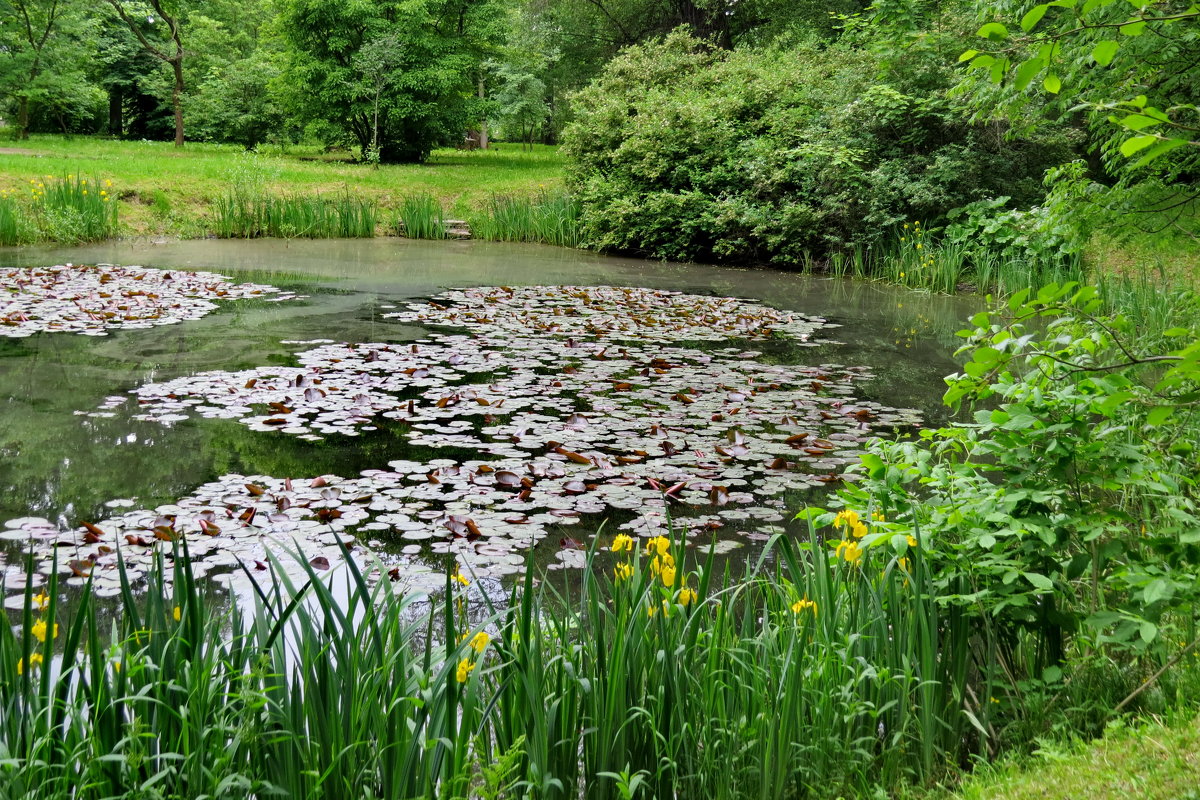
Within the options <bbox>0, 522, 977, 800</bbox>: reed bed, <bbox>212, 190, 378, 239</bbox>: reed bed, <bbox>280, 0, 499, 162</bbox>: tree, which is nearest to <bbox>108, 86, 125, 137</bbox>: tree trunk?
<bbox>280, 0, 499, 162</bbox>: tree

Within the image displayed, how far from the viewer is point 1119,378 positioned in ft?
7.86

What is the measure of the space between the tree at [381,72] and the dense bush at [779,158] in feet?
19.4

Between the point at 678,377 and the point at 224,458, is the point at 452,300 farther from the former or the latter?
the point at 224,458

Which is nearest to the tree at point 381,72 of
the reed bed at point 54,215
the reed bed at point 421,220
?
the reed bed at point 421,220

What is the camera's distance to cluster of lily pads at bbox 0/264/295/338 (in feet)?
26.0

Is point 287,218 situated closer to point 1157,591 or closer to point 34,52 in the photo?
point 34,52

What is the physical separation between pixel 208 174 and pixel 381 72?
20.1 ft

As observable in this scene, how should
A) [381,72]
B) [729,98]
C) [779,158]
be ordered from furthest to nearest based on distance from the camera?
[381,72]
[729,98]
[779,158]

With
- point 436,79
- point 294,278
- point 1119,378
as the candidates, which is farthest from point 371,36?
point 1119,378

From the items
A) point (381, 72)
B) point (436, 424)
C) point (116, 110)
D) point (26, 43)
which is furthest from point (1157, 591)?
point (116, 110)

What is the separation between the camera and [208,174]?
55.5 ft

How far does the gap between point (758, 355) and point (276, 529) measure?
4.99 metres

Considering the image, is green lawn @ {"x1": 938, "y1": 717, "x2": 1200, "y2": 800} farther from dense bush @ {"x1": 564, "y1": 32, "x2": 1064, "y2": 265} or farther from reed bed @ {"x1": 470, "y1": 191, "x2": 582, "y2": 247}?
reed bed @ {"x1": 470, "y1": 191, "x2": 582, "y2": 247}

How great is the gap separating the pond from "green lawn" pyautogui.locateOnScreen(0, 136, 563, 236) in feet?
20.8
